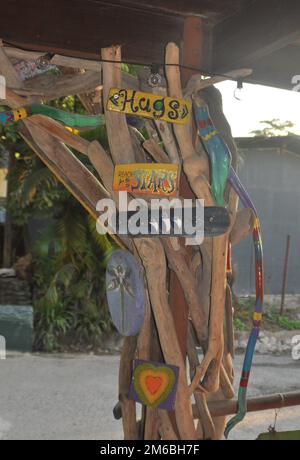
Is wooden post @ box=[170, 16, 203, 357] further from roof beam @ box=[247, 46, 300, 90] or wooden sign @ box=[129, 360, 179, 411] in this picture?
roof beam @ box=[247, 46, 300, 90]

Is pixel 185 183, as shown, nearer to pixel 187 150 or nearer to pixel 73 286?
pixel 187 150

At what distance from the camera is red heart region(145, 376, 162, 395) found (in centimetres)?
192

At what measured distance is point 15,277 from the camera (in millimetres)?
8594

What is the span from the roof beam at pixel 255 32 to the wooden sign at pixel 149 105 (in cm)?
43

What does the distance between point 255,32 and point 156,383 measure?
4.38 feet

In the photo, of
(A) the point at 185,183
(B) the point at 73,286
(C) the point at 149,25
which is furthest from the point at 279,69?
(B) the point at 73,286

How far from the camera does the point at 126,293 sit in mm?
1959

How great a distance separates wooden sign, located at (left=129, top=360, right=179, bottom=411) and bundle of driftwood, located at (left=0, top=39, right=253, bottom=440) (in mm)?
37

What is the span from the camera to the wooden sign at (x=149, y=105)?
6.17 feet

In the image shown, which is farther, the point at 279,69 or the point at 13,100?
the point at 279,69

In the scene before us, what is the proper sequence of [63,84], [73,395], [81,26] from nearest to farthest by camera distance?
[81,26] < [63,84] < [73,395]

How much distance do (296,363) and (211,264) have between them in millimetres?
6066

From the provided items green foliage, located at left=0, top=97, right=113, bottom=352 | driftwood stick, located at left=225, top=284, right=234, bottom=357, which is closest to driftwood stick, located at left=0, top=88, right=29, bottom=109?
driftwood stick, located at left=225, top=284, right=234, bottom=357

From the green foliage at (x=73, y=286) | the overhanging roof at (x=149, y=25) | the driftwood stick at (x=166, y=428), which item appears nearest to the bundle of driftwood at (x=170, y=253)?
the driftwood stick at (x=166, y=428)
